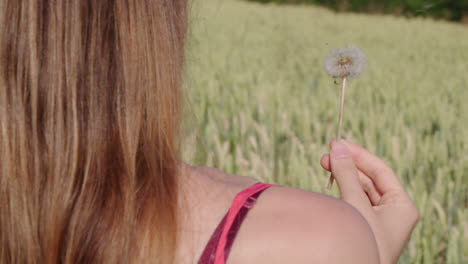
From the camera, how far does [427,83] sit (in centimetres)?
344

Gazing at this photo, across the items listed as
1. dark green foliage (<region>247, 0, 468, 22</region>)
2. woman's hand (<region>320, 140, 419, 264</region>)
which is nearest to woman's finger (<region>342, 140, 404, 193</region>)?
woman's hand (<region>320, 140, 419, 264</region>)

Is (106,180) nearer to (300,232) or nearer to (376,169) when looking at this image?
(300,232)

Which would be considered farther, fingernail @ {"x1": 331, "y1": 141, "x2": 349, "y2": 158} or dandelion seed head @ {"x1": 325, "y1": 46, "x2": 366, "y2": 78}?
dandelion seed head @ {"x1": 325, "y1": 46, "x2": 366, "y2": 78}

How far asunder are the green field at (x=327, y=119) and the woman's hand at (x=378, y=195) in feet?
0.79

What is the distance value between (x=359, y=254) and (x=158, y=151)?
0.81ft

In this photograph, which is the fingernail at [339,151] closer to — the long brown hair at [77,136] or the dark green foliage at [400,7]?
the long brown hair at [77,136]

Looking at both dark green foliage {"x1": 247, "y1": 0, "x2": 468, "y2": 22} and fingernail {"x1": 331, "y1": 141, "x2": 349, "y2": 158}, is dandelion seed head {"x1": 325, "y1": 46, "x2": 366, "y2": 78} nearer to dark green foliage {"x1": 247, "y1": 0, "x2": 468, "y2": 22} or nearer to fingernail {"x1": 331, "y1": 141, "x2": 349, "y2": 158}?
fingernail {"x1": 331, "y1": 141, "x2": 349, "y2": 158}

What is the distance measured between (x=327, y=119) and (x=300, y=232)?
78.5 inches

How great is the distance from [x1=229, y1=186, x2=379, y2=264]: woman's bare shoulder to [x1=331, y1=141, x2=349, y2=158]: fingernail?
14 cm

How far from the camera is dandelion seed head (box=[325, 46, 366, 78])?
3.05ft

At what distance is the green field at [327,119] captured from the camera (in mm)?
1589

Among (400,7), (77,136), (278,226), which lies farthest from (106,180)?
(400,7)

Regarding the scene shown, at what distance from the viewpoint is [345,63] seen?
Answer: 947 millimetres

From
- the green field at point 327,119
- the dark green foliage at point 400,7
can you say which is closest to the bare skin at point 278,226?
the green field at point 327,119
